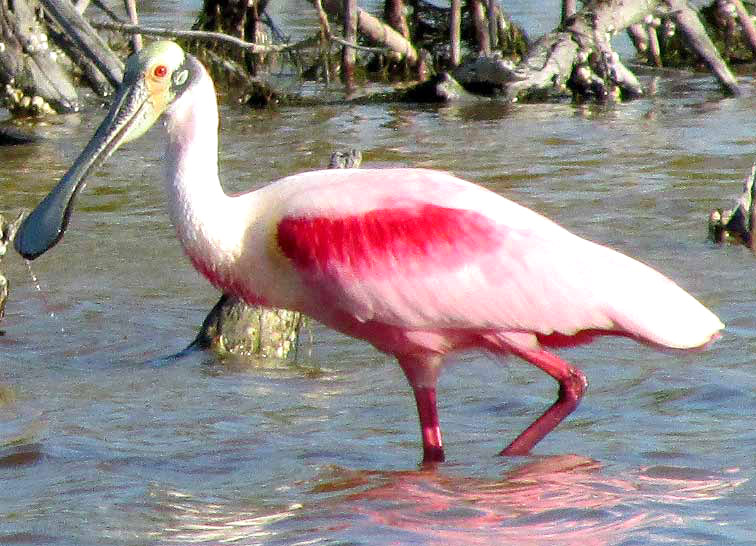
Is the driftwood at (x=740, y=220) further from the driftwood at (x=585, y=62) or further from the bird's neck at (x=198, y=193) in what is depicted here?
the driftwood at (x=585, y=62)

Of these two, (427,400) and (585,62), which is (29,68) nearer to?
(585,62)

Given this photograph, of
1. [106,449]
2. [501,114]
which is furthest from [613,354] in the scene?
[501,114]

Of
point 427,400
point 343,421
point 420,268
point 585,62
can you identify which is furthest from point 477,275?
point 585,62

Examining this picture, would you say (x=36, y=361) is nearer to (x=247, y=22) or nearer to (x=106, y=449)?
(x=106, y=449)

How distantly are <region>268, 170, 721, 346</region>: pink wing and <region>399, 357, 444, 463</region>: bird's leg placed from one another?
6.8 inches

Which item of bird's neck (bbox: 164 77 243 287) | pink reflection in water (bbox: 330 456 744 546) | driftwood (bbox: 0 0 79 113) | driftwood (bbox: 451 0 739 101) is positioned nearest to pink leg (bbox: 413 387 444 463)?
pink reflection in water (bbox: 330 456 744 546)

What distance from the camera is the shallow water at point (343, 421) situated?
182 inches

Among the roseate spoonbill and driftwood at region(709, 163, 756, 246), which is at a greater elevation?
the roseate spoonbill

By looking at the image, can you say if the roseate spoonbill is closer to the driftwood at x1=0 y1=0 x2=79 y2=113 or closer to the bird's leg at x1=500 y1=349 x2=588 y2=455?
the bird's leg at x1=500 y1=349 x2=588 y2=455

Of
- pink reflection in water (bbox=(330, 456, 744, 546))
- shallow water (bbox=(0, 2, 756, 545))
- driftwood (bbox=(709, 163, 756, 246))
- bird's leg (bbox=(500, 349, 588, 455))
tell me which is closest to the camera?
pink reflection in water (bbox=(330, 456, 744, 546))

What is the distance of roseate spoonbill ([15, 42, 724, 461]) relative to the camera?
5117mm

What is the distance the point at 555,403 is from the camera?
5.34m

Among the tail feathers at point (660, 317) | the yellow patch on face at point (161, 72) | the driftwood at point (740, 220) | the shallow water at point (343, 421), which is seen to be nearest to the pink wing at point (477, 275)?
the tail feathers at point (660, 317)

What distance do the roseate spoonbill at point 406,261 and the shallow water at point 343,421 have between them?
34cm
